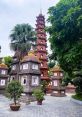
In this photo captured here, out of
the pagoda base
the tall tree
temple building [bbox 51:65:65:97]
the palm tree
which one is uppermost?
the palm tree

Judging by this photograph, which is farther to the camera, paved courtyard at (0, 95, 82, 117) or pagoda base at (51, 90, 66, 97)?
pagoda base at (51, 90, 66, 97)

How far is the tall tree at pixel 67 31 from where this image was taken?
705 inches

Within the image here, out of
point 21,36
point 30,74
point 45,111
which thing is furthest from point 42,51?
point 45,111

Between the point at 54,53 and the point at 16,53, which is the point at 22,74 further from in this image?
the point at 54,53

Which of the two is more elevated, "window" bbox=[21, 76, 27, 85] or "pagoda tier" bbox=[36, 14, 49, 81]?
"pagoda tier" bbox=[36, 14, 49, 81]

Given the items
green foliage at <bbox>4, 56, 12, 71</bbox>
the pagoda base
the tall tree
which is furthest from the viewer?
green foliage at <bbox>4, 56, 12, 71</bbox>

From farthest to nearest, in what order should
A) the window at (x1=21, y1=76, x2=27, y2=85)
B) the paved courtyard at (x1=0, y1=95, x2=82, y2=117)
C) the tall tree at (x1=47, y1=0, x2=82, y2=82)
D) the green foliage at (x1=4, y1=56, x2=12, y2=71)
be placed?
1. the green foliage at (x1=4, y1=56, x2=12, y2=71)
2. the window at (x1=21, y1=76, x2=27, y2=85)
3. the paved courtyard at (x1=0, y1=95, x2=82, y2=117)
4. the tall tree at (x1=47, y1=0, x2=82, y2=82)

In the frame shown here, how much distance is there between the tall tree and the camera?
17902 millimetres

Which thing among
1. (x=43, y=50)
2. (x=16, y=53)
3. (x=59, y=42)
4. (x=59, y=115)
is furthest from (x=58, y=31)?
(x=43, y=50)

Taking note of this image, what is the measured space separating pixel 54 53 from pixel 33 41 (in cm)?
2030

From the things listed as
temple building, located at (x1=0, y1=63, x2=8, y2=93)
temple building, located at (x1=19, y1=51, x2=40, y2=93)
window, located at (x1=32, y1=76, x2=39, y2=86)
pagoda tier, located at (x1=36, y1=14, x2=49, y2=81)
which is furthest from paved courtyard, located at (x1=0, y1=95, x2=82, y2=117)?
pagoda tier, located at (x1=36, y1=14, x2=49, y2=81)

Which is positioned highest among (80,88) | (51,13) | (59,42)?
(51,13)

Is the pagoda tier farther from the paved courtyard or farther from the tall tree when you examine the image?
the tall tree

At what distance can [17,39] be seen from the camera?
138ft
